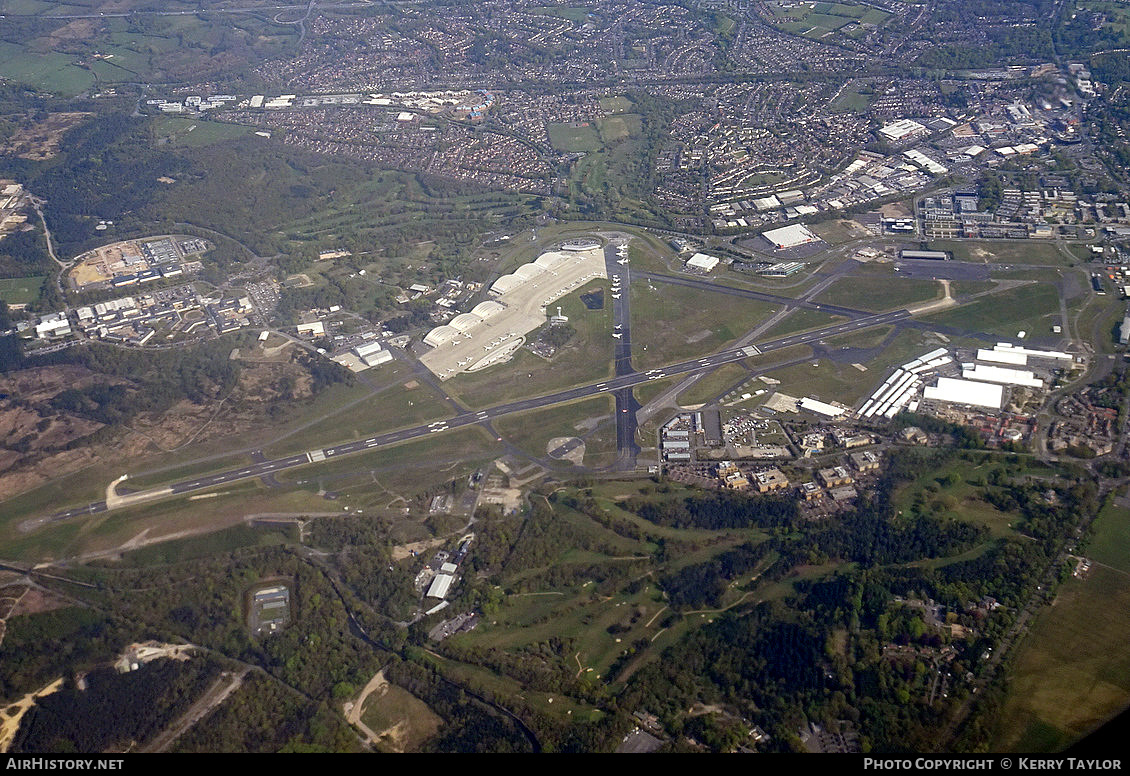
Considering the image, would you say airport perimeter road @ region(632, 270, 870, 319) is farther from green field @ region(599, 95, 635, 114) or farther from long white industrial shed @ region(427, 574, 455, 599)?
green field @ region(599, 95, 635, 114)

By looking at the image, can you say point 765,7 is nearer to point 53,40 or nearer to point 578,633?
point 53,40

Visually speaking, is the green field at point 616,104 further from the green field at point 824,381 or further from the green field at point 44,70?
the green field at point 44,70

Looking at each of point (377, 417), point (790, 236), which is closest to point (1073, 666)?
point (377, 417)

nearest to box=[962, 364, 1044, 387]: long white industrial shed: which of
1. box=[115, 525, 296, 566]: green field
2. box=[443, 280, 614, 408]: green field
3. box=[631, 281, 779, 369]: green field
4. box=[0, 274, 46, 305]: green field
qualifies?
box=[631, 281, 779, 369]: green field

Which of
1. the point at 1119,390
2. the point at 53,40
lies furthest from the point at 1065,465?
the point at 53,40

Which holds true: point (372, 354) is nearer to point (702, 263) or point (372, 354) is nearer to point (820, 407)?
point (702, 263)

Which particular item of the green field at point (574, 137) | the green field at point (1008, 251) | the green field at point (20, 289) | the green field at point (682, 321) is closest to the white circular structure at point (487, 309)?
the green field at point (682, 321)
